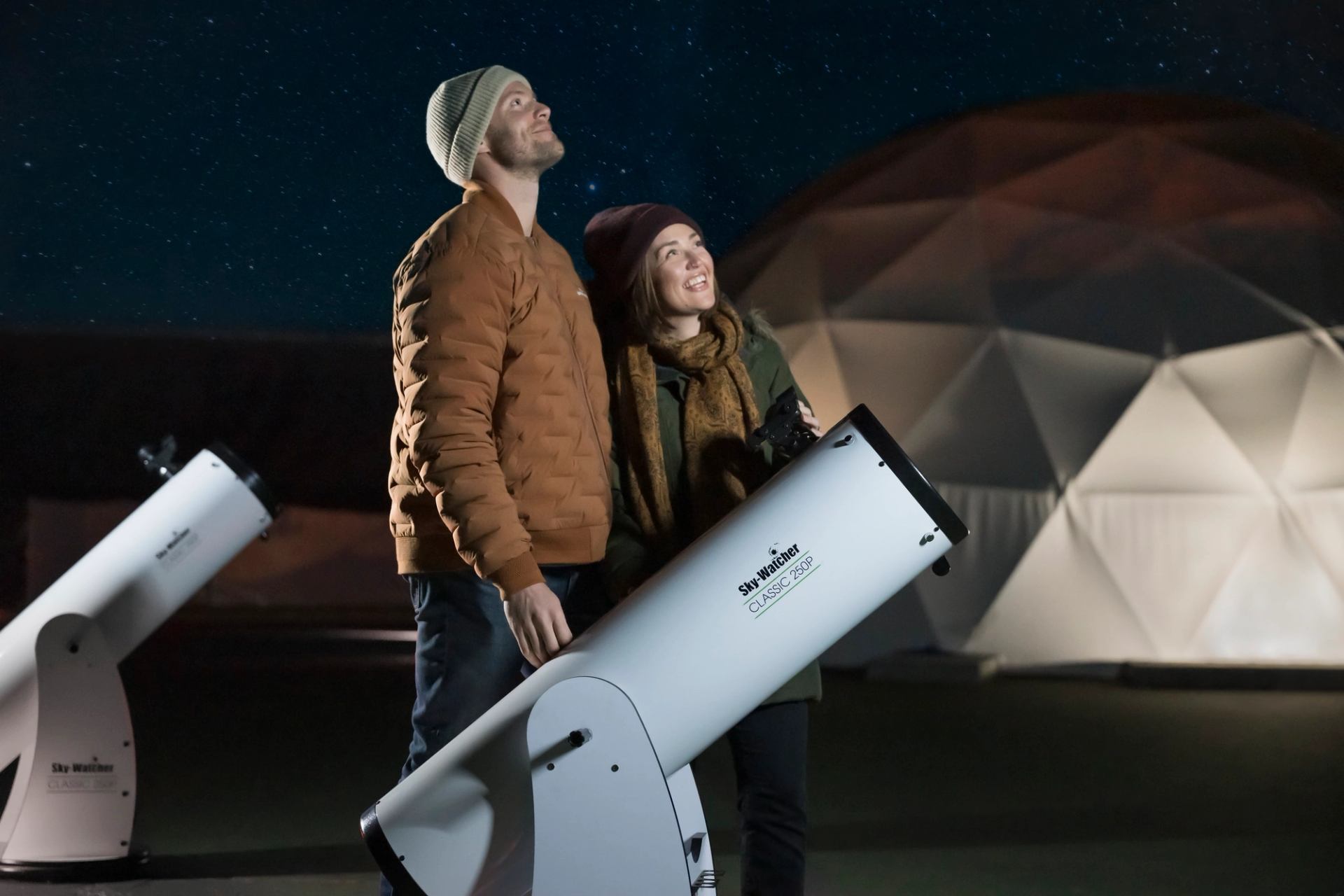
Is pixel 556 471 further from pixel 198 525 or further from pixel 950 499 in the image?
pixel 950 499

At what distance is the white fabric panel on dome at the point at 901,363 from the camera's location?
11305mm

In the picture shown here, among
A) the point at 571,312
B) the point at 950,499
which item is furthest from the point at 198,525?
the point at 950,499

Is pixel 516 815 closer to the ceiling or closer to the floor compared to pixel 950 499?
closer to the floor

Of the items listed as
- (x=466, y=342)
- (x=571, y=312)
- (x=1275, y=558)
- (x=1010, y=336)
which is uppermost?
(x=1010, y=336)

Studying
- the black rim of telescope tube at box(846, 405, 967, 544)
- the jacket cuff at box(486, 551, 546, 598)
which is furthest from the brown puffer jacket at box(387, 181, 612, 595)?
→ the black rim of telescope tube at box(846, 405, 967, 544)

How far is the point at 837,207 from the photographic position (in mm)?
12625

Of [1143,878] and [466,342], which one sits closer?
[466,342]

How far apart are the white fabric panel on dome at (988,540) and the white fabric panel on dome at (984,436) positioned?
102mm

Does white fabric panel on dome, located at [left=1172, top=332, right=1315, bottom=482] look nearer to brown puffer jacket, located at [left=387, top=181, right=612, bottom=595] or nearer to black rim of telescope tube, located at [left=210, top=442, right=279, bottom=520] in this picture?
black rim of telescope tube, located at [left=210, top=442, right=279, bottom=520]

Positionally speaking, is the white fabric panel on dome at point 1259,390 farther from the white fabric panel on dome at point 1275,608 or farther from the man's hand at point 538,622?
the man's hand at point 538,622

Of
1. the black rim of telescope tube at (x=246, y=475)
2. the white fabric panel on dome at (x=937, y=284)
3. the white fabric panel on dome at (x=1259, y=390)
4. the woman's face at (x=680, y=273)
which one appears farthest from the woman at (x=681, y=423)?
the white fabric panel on dome at (x=1259, y=390)

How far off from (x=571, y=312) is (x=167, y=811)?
138 inches

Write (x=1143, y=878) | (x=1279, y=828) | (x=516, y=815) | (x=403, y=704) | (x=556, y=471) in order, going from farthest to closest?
(x=403, y=704) < (x=1279, y=828) < (x=1143, y=878) < (x=556, y=471) < (x=516, y=815)

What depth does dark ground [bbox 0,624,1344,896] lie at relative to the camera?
4426mm
